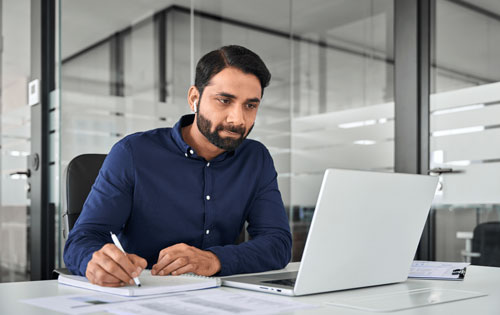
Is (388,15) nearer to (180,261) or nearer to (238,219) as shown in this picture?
(238,219)

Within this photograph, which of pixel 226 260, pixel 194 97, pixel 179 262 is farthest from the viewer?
pixel 194 97

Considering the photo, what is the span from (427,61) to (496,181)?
612 millimetres

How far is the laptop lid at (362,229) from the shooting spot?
3.37 feet

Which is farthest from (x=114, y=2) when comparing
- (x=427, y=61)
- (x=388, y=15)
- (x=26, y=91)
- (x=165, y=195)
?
(x=165, y=195)

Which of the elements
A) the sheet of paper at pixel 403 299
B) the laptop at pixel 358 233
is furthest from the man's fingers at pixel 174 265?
the sheet of paper at pixel 403 299

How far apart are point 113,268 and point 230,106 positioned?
0.66m

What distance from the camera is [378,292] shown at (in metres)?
1.15

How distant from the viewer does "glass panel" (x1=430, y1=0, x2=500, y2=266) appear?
249cm

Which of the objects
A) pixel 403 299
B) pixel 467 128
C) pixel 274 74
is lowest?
pixel 403 299

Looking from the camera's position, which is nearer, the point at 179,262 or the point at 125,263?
the point at 125,263

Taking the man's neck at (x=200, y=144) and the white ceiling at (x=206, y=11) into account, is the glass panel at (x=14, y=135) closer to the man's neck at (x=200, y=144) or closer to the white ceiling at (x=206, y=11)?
the white ceiling at (x=206, y=11)

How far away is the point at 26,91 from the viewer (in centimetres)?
393

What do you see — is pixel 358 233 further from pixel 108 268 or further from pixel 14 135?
pixel 14 135

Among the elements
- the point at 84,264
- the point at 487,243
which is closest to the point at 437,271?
the point at 84,264
